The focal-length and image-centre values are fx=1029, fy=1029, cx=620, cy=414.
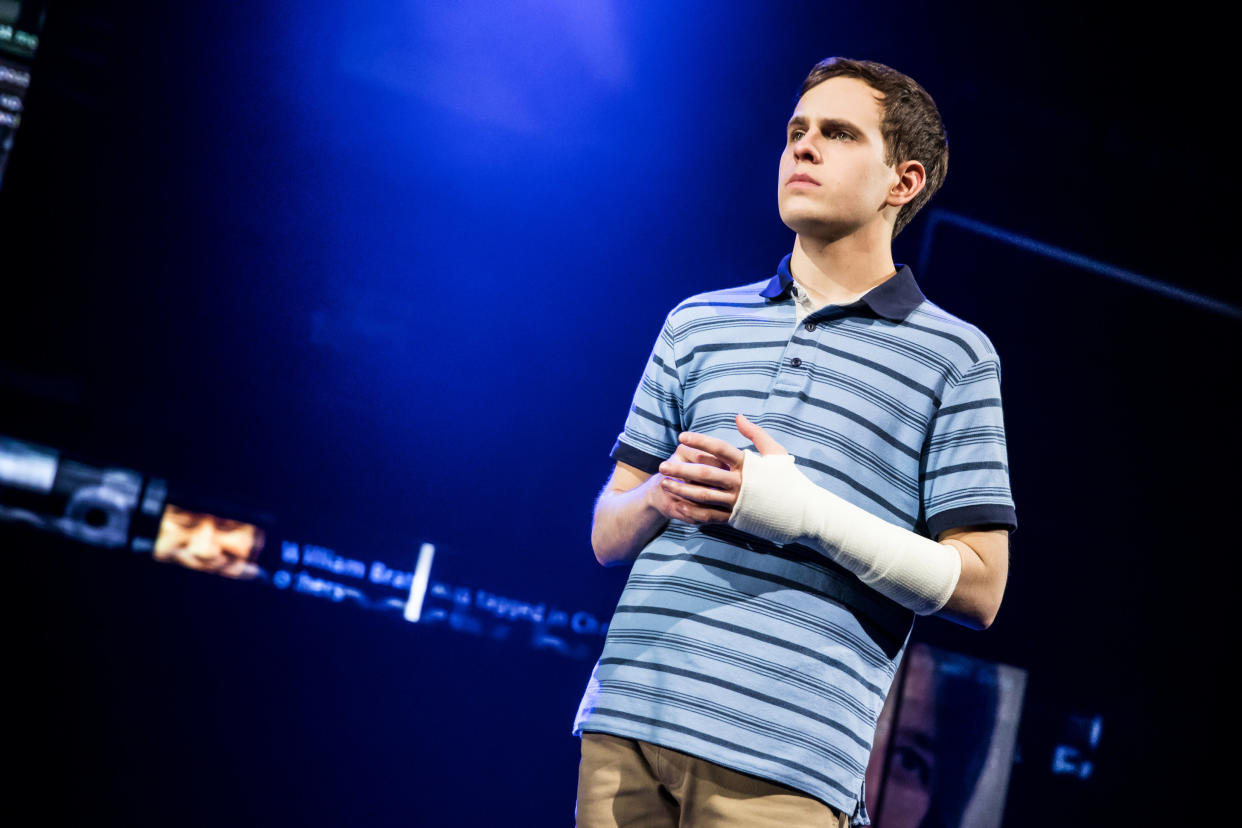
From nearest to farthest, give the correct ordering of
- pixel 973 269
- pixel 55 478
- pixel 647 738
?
pixel 647 738 < pixel 55 478 < pixel 973 269

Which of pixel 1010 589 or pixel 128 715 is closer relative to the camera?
pixel 128 715

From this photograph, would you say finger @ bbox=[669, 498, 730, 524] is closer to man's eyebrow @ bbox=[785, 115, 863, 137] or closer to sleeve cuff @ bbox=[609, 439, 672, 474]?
sleeve cuff @ bbox=[609, 439, 672, 474]

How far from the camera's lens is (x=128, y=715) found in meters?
2.50

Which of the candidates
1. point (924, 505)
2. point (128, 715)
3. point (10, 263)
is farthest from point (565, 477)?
point (924, 505)

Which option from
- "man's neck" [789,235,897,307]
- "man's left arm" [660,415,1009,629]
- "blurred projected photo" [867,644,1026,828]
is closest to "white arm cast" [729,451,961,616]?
"man's left arm" [660,415,1009,629]

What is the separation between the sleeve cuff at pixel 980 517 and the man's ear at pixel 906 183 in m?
0.48

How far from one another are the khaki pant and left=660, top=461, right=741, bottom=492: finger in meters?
0.31

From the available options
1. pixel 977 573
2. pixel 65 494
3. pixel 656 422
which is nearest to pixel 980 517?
pixel 977 573

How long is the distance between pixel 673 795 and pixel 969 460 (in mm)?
519

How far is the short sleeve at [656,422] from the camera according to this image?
1407 mm

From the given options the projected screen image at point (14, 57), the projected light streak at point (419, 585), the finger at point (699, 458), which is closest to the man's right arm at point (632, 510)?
the finger at point (699, 458)

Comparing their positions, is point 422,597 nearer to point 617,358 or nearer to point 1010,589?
point 617,358

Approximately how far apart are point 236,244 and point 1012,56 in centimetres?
237

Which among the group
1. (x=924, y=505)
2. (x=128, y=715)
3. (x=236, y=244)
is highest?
(x=236, y=244)
